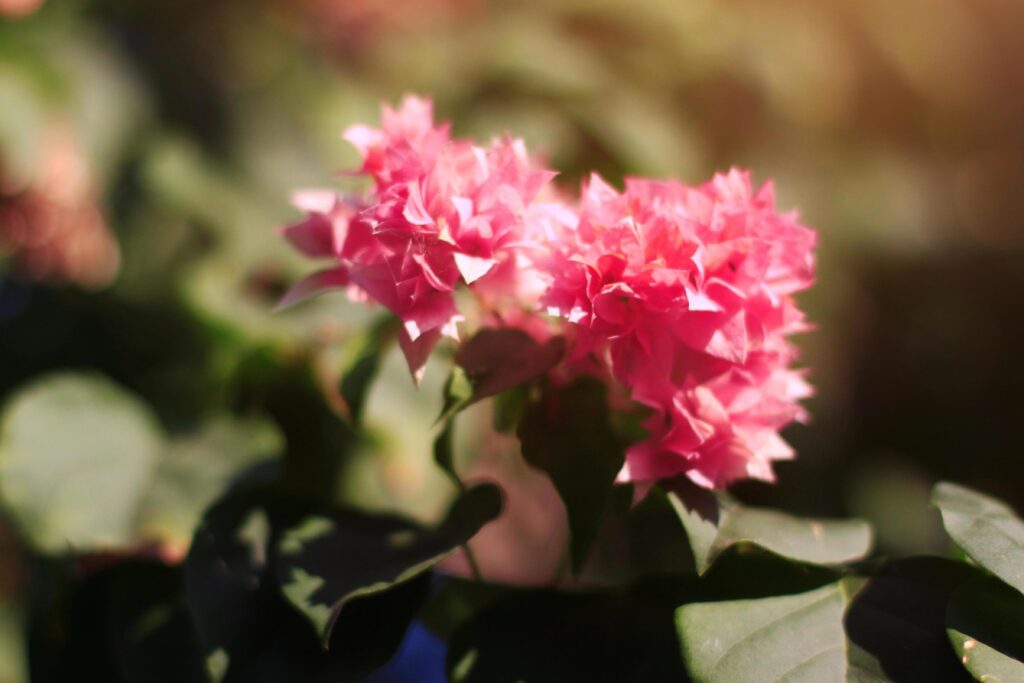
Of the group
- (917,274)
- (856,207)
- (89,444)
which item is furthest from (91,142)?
(917,274)

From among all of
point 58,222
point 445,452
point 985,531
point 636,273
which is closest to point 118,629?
point 445,452

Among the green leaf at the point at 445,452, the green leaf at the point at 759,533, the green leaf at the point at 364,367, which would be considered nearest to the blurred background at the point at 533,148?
the green leaf at the point at 364,367

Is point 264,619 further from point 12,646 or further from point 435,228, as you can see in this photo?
point 12,646

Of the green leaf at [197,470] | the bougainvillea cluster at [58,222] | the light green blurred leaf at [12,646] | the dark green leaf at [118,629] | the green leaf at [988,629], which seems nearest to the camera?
the green leaf at [988,629]

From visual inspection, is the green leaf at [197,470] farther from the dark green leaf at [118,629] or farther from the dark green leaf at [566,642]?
the dark green leaf at [566,642]

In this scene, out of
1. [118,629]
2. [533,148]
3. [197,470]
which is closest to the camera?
[118,629]

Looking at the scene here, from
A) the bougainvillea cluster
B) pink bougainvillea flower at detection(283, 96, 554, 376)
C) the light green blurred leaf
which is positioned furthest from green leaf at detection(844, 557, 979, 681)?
the bougainvillea cluster
